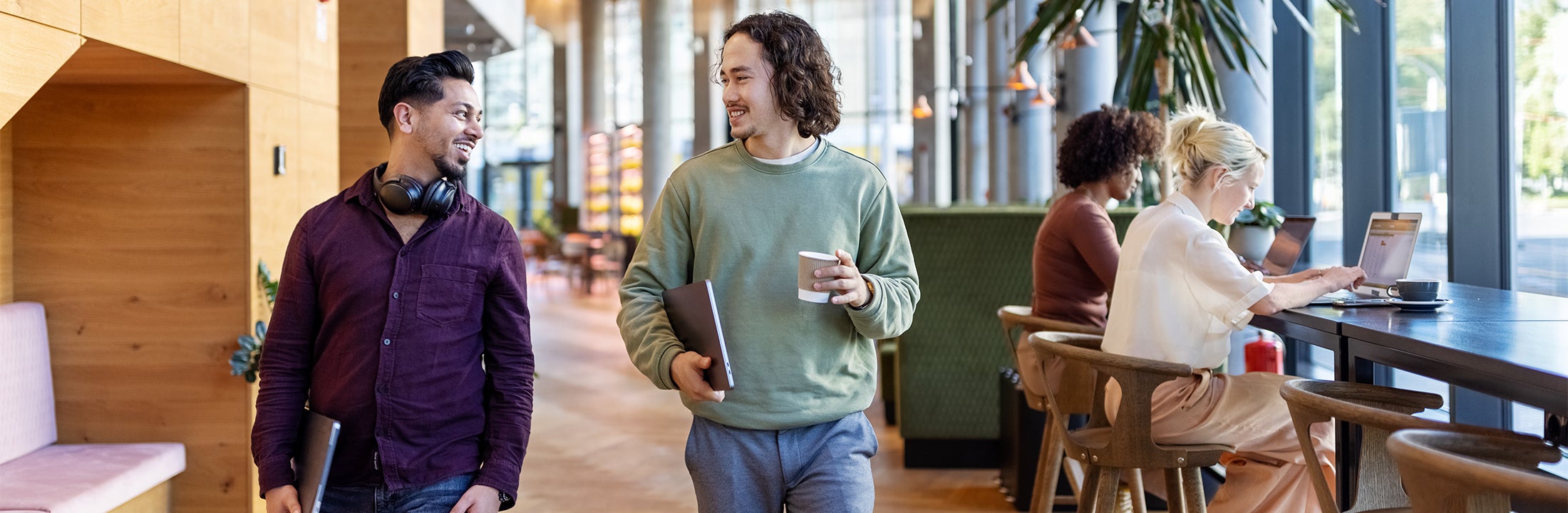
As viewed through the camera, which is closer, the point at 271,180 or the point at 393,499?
the point at 393,499

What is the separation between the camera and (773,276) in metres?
1.76

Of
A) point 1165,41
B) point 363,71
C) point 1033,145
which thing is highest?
point 1033,145

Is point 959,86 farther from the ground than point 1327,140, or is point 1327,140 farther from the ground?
point 959,86

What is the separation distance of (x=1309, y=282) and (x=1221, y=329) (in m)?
0.22

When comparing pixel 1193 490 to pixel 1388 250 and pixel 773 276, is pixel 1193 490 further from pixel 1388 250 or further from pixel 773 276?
pixel 773 276

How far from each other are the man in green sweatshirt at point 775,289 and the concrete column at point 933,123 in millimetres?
18158

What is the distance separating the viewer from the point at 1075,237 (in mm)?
3465

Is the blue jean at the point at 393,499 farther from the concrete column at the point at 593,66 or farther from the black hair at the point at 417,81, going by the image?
the concrete column at the point at 593,66

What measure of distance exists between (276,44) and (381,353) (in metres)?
2.33

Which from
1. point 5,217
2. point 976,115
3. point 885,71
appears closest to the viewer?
point 5,217

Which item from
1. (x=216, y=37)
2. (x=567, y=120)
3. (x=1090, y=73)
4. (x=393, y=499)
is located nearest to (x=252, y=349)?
(x=216, y=37)

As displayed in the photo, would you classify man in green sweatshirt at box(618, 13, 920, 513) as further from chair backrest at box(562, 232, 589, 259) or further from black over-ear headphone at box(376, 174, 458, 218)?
chair backrest at box(562, 232, 589, 259)

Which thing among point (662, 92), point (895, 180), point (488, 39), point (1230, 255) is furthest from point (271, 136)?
point (895, 180)

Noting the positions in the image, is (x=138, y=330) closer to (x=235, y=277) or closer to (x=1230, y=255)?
(x=235, y=277)
